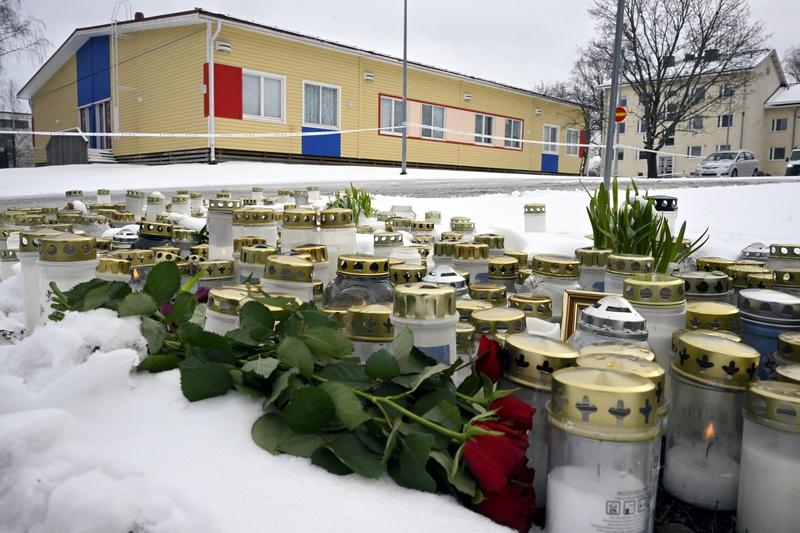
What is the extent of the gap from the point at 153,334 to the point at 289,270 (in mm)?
380

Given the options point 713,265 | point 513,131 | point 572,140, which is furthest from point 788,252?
point 572,140

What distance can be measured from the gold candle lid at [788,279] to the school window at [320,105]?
19923mm

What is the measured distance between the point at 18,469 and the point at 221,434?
301 mm

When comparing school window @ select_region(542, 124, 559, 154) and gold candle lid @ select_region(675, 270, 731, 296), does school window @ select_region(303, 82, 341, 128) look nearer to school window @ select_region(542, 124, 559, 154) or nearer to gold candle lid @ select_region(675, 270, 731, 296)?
school window @ select_region(542, 124, 559, 154)

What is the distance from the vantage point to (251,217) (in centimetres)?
253

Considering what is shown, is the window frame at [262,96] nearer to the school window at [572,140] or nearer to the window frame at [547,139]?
the window frame at [547,139]

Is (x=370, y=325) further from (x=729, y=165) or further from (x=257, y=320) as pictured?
(x=729, y=165)

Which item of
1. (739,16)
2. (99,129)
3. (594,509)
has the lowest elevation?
(594,509)

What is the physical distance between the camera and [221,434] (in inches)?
45.1

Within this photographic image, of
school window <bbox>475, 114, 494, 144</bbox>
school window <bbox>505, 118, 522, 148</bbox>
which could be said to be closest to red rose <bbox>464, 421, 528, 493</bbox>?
school window <bbox>475, 114, 494, 144</bbox>

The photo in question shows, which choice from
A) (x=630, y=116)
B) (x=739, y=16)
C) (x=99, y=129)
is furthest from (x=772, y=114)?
(x=99, y=129)

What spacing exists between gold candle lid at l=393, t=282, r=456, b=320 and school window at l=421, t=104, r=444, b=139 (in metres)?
23.8

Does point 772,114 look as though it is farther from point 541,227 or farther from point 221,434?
point 221,434

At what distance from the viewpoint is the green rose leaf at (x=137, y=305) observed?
4.52ft
